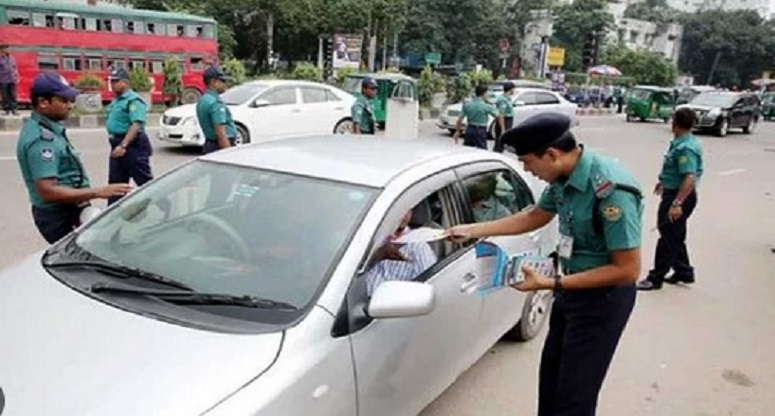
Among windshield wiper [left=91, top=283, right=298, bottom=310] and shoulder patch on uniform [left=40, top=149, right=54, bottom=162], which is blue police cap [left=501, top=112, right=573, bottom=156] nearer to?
windshield wiper [left=91, top=283, right=298, bottom=310]

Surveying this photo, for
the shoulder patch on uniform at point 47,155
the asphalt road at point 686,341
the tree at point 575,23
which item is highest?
the tree at point 575,23

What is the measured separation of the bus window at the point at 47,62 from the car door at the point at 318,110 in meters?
9.51

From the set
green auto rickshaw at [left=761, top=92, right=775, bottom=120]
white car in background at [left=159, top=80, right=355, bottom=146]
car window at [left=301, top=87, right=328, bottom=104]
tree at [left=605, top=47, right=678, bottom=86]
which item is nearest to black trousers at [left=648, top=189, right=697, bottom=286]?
white car in background at [left=159, top=80, right=355, bottom=146]

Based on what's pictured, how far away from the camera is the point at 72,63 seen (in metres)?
18.2

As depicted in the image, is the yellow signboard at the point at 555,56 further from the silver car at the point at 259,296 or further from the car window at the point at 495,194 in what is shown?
the silver car at the point at 259,296

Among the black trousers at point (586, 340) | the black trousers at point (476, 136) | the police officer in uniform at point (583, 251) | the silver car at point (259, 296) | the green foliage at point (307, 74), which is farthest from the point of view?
the green foliage at point (307, 74)

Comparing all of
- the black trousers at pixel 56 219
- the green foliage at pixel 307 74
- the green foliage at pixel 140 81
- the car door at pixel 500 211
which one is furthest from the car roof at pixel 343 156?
the green foliage at pixel 307 74

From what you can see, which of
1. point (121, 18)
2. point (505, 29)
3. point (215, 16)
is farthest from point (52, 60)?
point (505, 29)

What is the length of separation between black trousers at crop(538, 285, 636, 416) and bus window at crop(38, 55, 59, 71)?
18.8 m

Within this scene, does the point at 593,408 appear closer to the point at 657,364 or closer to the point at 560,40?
the point at 657,364

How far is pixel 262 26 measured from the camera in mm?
39094

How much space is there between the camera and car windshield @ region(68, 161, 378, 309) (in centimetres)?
226

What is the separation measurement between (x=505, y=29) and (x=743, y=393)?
56.5 m

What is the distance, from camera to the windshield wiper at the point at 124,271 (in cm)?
224
